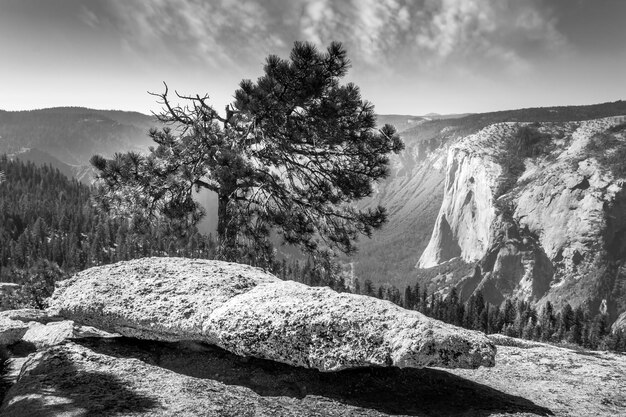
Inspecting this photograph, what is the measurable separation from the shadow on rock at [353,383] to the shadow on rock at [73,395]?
1080 millimetres

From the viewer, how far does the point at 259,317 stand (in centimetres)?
813

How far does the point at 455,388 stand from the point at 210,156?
39.9ft

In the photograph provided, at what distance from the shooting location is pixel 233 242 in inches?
724

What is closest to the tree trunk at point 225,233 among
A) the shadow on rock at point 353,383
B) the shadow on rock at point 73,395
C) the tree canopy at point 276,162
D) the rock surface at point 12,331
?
the tree canopy at point 276,162

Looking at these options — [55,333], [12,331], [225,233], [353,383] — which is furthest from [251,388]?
[225,233]

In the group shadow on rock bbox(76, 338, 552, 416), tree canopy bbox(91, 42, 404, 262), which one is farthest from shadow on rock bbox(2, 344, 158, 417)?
tree canopy bbox(91, 42, 404, 262)

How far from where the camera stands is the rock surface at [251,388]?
22.1 feet

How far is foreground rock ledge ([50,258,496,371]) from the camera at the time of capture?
7.05 metres

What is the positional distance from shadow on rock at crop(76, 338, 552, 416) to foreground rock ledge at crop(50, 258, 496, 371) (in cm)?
44

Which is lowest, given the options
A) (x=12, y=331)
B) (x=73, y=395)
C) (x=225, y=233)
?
(x=12, y=331)

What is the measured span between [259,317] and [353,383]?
83.3 inches

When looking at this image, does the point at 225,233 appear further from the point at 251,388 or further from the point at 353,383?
the point at 353,383

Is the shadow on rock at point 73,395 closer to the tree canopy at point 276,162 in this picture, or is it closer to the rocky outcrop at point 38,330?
the rocky outcrop at point 38,330

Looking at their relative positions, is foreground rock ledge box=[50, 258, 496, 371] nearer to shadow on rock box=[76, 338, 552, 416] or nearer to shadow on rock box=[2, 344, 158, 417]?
shadow on rock box=[76, 338, 552, 416]
